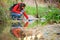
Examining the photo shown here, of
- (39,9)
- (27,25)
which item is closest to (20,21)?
(27,25)

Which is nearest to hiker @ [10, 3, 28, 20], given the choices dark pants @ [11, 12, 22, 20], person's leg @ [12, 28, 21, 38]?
dark pants @ [11, 12, 22, 20]

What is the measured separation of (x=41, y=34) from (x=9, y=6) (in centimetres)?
46

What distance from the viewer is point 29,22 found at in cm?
247

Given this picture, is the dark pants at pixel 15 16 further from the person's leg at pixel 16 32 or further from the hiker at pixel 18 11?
the person's leg at pixel 16 32

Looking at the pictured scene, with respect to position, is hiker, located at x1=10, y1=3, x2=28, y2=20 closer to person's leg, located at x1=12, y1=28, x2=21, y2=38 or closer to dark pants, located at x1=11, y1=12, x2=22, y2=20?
dark pants, located at x1=11, y1=12, x2=22, y2=20

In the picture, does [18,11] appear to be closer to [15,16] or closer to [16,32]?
[15,16]

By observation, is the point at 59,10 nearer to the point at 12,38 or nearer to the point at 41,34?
the point at 41,34

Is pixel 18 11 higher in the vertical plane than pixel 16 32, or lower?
higher

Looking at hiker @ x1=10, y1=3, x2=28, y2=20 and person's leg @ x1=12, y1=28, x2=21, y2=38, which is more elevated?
hiker @ x1=10, y1=3, x2=28, y2=20

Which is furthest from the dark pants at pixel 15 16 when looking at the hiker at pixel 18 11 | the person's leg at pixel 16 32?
the person's leg at pixel 16 32

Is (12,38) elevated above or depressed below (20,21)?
below

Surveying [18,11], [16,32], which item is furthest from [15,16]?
[16,32]

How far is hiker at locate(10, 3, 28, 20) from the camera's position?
245 centimetres

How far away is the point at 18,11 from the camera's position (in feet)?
8.12
